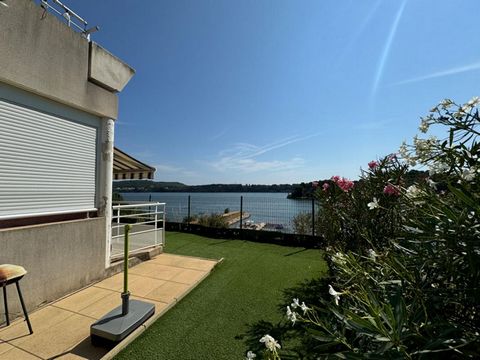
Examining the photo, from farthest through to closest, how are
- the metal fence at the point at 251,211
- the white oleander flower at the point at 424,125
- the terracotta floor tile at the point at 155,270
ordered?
the metal fence at the point at 251,211
the terracotta floor tile at the point at 155,270
the white oleander flower at the point at 424,125

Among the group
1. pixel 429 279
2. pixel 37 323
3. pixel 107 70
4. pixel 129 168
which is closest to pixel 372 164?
pixel 429 279

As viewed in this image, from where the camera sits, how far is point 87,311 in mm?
4246

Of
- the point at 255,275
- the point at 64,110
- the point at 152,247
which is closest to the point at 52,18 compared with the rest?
the point at 64,110

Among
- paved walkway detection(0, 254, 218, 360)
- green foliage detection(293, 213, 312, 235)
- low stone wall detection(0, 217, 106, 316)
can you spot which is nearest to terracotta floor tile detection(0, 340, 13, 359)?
paved walkway detection(0, 254, 218, 360)

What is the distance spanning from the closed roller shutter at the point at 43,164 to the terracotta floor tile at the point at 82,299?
166cm

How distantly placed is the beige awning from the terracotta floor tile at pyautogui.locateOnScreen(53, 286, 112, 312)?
14.5 feet

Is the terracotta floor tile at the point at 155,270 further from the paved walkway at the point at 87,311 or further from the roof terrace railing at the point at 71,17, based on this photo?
Result: the roof terrace railing at the point at 71,17

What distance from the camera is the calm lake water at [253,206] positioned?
10.9 m

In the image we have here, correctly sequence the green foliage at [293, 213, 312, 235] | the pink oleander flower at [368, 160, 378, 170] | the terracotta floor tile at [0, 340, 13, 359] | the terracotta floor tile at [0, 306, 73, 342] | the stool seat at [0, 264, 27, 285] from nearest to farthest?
the terracotta floor tile at [0, 340, 13, 359]
the stool seat at [0, 264, 27, 285]
the terracotta floor tile at [0, 306, 73, 342]
the pink oleander flower at [368, 160, 378, 170]
the green foliage at [293, 213, 312, 235]

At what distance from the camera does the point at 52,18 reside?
450cm

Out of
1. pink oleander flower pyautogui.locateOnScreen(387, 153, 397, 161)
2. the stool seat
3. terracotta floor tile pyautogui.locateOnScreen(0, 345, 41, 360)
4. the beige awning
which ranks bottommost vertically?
terracotta floor tile pyautogui.locateOnScreen(0, 345, 41, 360)

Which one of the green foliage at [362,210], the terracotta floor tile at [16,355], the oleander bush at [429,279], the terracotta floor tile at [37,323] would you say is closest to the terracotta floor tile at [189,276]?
the terracotta floor tile at [37,323]

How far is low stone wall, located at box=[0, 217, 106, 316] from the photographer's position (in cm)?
399

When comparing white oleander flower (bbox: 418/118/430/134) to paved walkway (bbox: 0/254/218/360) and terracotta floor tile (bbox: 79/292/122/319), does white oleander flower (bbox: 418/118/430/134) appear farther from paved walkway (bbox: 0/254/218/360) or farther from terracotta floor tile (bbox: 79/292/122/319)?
terracotta floor tile (bbox: 79/292/122/319)
